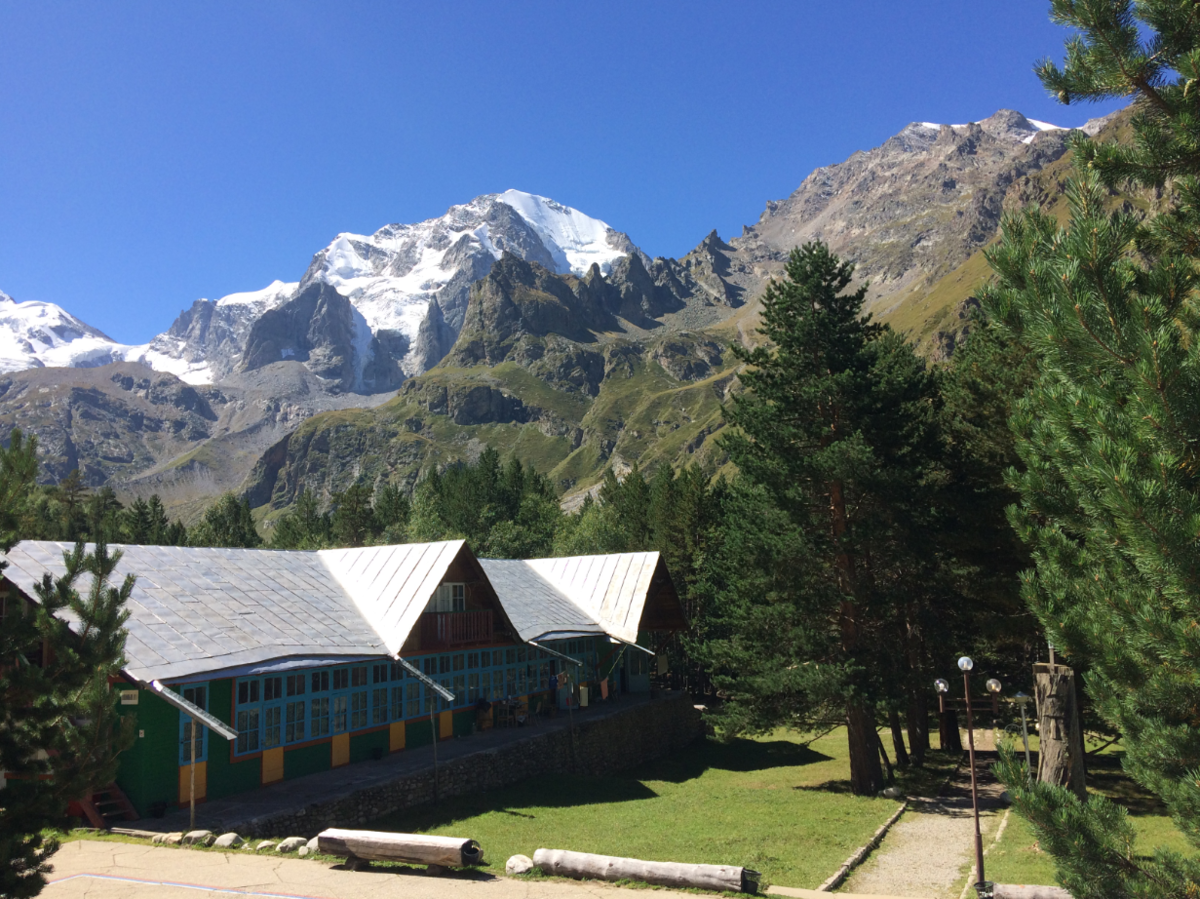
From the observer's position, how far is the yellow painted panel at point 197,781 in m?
17.2

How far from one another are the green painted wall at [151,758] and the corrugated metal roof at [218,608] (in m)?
1.11

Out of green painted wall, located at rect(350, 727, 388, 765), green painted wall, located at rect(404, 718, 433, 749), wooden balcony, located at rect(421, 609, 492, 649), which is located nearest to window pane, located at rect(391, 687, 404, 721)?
green painted wall, located at rect(404, 718, 433, 749)

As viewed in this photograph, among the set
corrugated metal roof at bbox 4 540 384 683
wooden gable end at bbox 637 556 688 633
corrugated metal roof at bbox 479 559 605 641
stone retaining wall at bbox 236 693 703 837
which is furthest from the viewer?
wooden gable end at bbox 637 556 688 633

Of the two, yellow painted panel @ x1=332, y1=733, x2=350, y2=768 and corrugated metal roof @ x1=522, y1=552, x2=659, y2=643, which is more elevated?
corrugated metal roof @ x1=522, y1=552, x2=659, y2=643

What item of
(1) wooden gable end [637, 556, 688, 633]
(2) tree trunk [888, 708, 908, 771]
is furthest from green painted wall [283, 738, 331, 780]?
(1) wooden gable end [637, 556, 688, 633]

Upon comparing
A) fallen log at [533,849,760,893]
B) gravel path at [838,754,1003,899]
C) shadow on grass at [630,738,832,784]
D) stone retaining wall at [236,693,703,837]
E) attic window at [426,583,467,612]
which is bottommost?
shadow on grass at [630,738,832,784]

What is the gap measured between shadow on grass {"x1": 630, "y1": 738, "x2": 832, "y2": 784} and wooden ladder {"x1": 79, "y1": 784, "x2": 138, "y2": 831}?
16.8m

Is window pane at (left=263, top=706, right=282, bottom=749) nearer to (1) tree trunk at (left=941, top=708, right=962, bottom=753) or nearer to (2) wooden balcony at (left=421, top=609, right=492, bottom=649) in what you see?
(2) wooden balcony at (left=421, top=609, right=492, bottom=649)

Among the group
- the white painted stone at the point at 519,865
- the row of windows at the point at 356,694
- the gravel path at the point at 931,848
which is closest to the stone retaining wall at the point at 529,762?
the row of windows at the point at 356,694

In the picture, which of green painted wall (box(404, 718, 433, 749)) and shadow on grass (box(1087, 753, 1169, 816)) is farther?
green painted wall (box(404, 718, 433, 749))

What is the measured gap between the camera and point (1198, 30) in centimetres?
707

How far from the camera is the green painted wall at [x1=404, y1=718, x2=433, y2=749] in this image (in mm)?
24516

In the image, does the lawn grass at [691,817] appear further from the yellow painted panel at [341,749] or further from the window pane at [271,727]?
the window pane at [271,727]

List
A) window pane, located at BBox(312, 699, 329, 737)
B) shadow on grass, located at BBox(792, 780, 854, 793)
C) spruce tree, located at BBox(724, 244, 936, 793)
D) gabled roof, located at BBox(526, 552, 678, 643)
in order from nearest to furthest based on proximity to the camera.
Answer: window pane, located at BBox(312, 699, 329, 737)
spruce tree, located at BBox(724, 244, 936, 793)
shadow on grass, located at BBox(792, 780, 854, 793)
gabled roof, located at BBox(526, 552, 678, 643)
